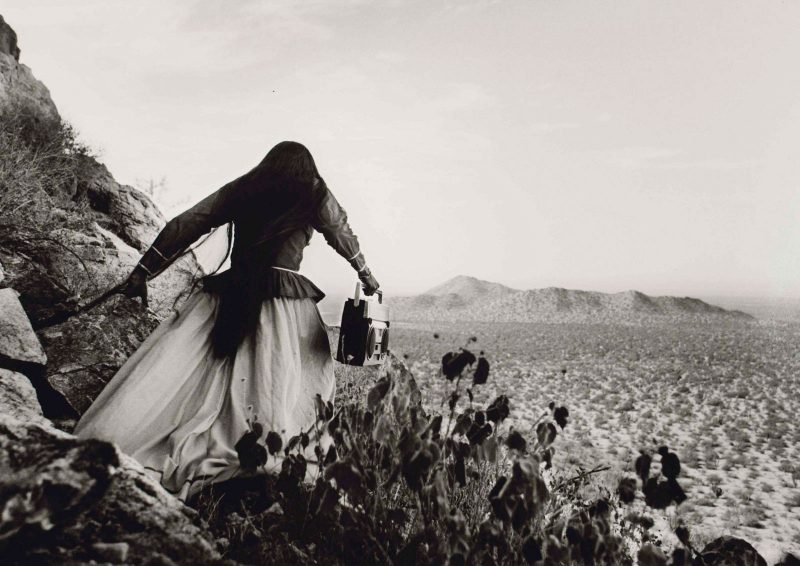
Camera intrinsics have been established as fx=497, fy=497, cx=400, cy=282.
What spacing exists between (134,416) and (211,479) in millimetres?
599

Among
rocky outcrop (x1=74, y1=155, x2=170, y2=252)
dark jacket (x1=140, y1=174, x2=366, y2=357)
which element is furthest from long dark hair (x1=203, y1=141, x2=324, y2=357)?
rocky outcrop (x1=74, y1=155, x2=170, y2=252)

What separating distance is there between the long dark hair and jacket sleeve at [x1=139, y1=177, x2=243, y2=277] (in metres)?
0.08

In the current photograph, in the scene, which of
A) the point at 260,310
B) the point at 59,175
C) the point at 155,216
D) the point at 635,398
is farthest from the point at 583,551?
the point at 635,398

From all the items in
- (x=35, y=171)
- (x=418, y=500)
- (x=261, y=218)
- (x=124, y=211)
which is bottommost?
(x=418, y=500)

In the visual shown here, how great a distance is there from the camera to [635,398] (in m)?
16.9

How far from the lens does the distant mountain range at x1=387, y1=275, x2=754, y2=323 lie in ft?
218

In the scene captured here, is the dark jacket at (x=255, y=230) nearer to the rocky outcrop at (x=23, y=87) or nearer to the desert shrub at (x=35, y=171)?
the desert shrub at (x=35, y=171)

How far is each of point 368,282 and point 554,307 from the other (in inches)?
2800

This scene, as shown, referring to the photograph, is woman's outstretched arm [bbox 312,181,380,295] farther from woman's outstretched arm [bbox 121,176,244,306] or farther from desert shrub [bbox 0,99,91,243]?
desert shrub [bbox 0,99,91,243]

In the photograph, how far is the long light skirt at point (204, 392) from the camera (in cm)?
241

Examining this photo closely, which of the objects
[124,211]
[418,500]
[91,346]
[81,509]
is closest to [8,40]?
[124,211]

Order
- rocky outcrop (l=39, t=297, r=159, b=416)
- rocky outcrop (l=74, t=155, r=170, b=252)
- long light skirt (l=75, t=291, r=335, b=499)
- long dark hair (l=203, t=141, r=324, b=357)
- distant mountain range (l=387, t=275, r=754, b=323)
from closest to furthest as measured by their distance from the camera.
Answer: long light skirt (l=75, t=291, r=335, b=499) < long dark hair (l=203, t=141, r=324, b=357) < rocky outcrop (l=39, t=297, r=159, b=416) < rocky outcrop (l=74, t=155, r=170, b=252) < distant mountain range (l=387, t=275, r=754, b=323)

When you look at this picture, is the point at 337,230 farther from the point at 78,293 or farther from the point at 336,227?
the point at 78,293

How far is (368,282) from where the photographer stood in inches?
131
